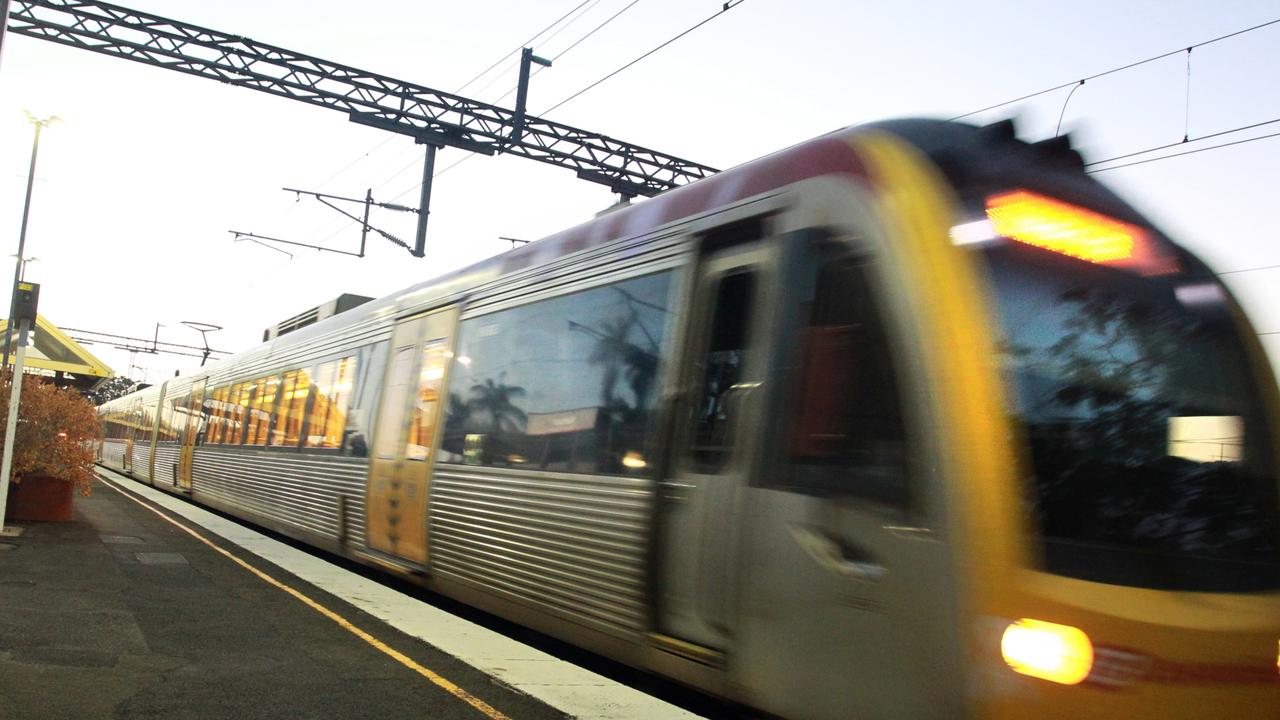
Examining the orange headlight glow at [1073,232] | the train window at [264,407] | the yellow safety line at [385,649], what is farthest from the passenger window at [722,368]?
the train window at [264,407]

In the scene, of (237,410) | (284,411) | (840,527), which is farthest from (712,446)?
(237,410)

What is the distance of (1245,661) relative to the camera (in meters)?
3.90

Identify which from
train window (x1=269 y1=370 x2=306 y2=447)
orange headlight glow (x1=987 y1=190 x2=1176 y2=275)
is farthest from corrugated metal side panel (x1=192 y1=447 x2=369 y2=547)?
orange headlight glow (x1=987 y1=190 x2=1176 y2=275)

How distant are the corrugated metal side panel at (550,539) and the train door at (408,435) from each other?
0.47 meters

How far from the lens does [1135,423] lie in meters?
4.27

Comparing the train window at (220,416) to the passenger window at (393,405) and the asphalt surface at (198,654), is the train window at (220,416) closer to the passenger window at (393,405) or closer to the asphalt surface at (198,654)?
the asphalt surface at (198,654)

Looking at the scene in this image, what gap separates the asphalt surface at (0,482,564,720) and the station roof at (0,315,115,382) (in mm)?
14374

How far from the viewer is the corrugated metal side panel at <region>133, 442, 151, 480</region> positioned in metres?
28.1

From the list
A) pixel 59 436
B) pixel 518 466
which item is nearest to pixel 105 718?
pixel 518 466

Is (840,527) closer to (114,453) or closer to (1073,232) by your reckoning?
(1073,232)

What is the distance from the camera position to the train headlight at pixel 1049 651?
3.65 meters

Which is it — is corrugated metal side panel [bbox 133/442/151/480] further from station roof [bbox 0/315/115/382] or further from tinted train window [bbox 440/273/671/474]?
tinted train window [bbox 440/273/671/474]

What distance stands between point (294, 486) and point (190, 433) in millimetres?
9576

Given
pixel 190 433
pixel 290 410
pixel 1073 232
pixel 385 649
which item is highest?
pixel 1073 232
